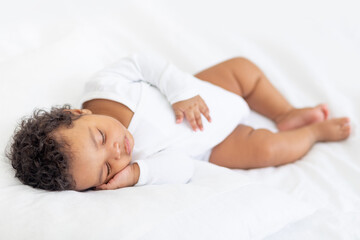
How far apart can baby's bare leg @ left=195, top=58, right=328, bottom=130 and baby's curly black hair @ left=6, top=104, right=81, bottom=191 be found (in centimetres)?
71

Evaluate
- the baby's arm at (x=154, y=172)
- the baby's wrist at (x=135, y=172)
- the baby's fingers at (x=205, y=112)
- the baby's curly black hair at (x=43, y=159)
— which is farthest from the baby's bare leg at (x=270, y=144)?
the baby's curly black hair at (x=43, y=159)

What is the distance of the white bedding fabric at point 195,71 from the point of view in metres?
0.92

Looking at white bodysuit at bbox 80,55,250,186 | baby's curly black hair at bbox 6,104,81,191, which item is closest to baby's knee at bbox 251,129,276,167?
white bodysuit at bbox 80,55,250,186

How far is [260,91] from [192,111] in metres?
0.38

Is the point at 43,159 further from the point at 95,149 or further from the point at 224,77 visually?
the point at 224,77

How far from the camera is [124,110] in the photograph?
1.32m

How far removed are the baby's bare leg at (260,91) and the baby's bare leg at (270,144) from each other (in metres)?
0.06

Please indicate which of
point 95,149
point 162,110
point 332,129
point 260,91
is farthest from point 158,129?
point 332,129

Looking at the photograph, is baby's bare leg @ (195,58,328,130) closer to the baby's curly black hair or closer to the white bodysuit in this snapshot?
the white bodysuit

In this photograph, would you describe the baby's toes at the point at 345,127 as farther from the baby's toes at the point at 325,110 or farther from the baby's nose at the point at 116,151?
the baby's nose at the point at 116,151

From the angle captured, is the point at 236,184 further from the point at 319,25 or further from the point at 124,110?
the point at 319,25

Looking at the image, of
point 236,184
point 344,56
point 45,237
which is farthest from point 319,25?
point 45,237

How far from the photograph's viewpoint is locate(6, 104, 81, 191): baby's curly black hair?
3.39 feet

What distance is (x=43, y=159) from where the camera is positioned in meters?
1.04
